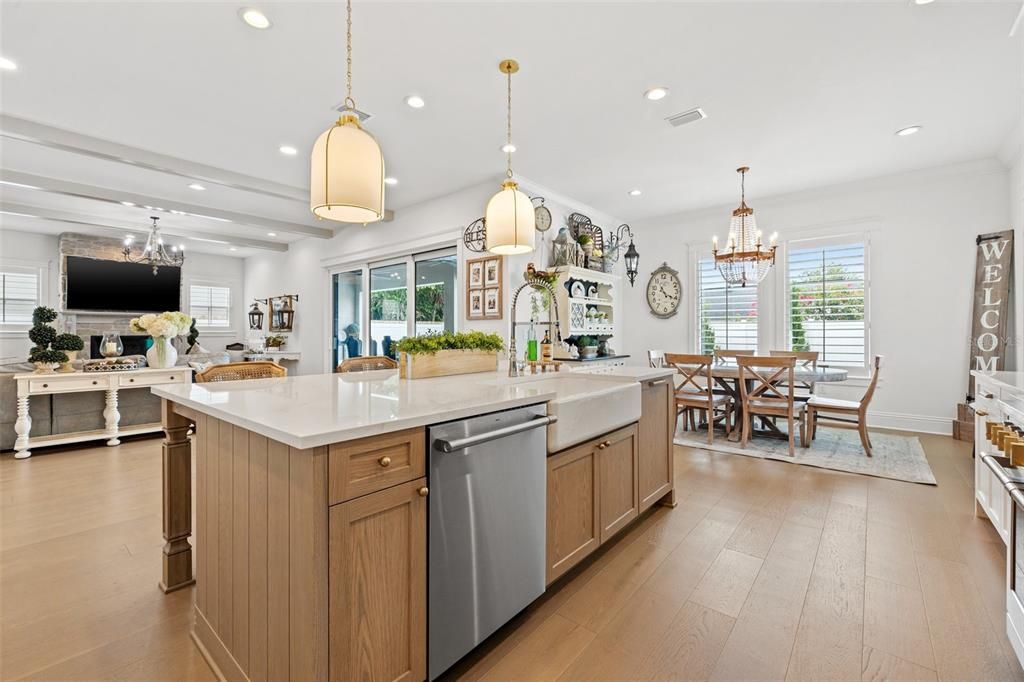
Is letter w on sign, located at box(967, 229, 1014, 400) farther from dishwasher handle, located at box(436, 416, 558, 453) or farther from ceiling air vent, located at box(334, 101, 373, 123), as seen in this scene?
ceiling air vent, located at box(334, 101, 373, 123)

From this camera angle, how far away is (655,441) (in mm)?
2689

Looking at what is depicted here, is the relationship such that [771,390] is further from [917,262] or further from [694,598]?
[694,598]

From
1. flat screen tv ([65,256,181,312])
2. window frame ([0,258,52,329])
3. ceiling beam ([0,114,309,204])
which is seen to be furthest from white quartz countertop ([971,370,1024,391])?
window frame ([0,258,52,329])

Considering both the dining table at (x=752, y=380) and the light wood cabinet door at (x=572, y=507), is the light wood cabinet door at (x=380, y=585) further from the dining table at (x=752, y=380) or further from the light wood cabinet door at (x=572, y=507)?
the dining table at (x=752, y=380)

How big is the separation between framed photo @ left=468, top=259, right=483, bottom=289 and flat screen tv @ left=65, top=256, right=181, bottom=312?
6.38m

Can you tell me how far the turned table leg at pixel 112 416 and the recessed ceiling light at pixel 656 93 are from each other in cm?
576

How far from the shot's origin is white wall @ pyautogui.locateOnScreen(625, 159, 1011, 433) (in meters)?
4.59

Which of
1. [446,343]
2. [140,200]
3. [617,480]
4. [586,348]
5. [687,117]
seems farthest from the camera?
[140,200]

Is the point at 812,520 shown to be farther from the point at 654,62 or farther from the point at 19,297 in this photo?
the point at 19,297

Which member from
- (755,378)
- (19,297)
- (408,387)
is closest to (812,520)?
(755,378)

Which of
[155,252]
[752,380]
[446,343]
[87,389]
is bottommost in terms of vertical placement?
[87,389]

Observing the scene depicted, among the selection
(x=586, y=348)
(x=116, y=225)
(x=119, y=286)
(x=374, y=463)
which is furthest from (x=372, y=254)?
(x=374, y=463)

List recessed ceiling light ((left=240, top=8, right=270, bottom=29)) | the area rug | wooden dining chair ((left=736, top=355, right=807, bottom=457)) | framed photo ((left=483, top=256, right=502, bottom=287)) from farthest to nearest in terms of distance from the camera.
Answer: framed photo ((left=483, top=256, right=502, bottom=287)) < wooden dining chair ((left=736, top=355, right=807, bottom=457)) < the area rug < recessed ceiling light ((left=240, top=8, right=270, bottom=29))

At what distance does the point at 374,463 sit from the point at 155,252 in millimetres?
6483
